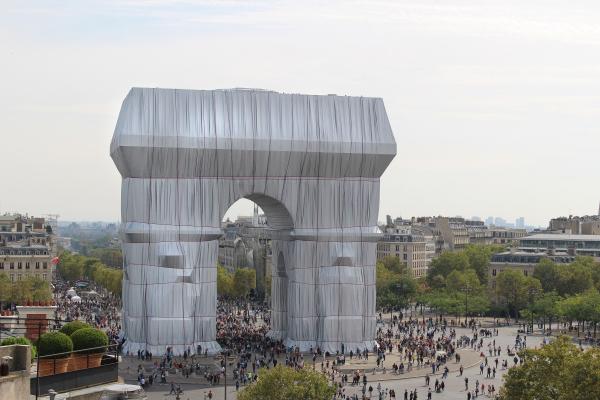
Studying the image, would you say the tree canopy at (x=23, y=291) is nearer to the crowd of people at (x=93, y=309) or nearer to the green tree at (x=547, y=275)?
the crowd of people at (x=93, y=309)

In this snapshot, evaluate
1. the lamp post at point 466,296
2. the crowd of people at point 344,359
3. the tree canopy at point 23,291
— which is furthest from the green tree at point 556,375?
the tree canopy at point 23,291

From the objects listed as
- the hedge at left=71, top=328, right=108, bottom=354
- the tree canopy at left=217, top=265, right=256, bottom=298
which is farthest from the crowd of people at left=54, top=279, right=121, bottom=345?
the hedge at left=71, top=328, right=108, bottom=354

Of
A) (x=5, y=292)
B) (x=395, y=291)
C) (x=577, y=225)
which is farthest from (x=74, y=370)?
(x=577, y=225)

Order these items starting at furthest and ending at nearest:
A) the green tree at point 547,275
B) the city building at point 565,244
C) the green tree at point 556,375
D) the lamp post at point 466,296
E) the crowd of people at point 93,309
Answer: the city building at point 565,244 → the green tree at point 547,275 → the lamp post at point 466,296 → the crowd of people at point 93,309 → the green tree at point 556,375

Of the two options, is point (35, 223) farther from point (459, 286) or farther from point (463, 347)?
point (463, 347)

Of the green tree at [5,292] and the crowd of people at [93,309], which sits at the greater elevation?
the green tree at [5,292]

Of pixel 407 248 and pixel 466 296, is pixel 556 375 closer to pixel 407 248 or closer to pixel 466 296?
pixel 466 296

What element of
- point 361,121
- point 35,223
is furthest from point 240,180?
point 35,223
